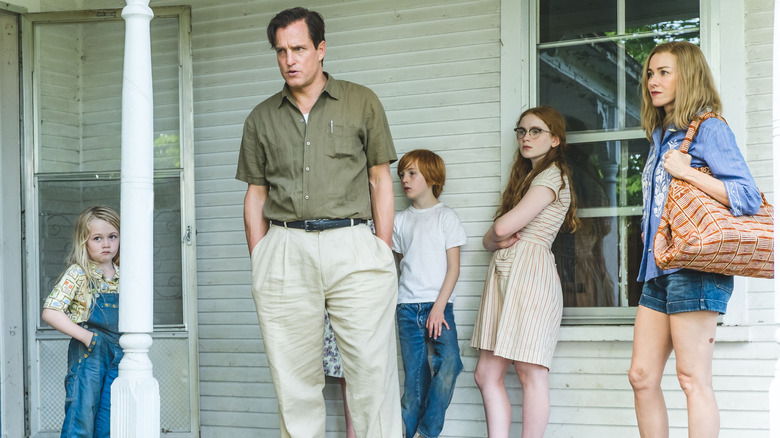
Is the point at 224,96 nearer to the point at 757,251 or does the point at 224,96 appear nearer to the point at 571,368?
the point at 571,368

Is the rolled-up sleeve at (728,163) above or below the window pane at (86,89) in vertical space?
below

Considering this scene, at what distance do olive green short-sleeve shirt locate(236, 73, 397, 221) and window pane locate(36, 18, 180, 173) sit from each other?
1674mm

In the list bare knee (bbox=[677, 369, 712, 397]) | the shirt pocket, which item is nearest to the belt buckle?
the shirt pocket

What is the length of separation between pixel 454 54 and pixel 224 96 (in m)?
1.42

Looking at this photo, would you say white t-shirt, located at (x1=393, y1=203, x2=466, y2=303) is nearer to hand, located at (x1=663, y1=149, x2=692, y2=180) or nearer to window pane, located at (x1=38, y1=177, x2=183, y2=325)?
window pane, located at (x1=38, y1=177, x2=183, y2=325)

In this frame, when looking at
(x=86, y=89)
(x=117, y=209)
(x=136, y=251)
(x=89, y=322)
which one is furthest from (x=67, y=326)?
(x=86, y=89)

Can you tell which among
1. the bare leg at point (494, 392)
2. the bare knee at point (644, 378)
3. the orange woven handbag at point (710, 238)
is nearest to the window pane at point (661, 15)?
the orange woven handbag at point (710, 238)

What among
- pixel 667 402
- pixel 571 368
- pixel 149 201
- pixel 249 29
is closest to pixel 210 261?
pixel 249 29

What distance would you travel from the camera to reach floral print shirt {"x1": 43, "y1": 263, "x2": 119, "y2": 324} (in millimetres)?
4359

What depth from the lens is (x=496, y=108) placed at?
15.8 ft

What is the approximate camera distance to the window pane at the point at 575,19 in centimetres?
469

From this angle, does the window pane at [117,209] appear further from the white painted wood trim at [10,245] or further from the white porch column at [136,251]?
the white porch column at [136,251]

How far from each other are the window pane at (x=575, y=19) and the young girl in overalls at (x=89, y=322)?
242cm

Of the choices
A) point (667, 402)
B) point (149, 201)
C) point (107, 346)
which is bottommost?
point (667, 402)
